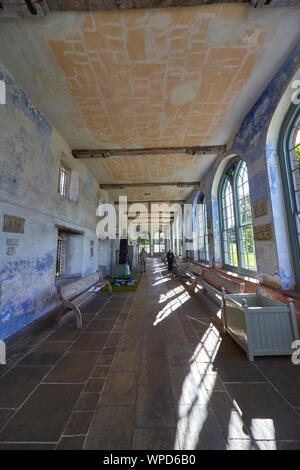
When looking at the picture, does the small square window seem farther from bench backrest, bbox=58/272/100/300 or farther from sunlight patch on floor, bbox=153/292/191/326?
sunlight patch on floor, bbox=153/292/191/326

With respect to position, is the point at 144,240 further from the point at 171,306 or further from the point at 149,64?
the point at 149,64

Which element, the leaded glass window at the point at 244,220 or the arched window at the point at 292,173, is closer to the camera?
the arched window at the point at 292,173

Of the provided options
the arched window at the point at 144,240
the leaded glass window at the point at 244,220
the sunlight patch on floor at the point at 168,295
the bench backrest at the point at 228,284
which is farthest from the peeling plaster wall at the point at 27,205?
the arched window at the point at 144,240

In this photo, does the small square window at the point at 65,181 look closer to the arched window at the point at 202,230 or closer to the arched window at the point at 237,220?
the arched window at the point at 237,220

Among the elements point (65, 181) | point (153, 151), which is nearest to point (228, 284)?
point (153, 151)

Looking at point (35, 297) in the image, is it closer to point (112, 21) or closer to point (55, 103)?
point (55, 103)

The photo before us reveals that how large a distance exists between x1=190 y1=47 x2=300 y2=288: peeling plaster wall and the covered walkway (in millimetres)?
1439

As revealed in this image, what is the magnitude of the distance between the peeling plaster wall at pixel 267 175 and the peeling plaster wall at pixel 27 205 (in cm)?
449

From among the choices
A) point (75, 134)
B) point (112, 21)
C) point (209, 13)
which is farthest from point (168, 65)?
point (75, 134)

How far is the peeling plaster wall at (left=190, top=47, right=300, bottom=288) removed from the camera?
300 cm

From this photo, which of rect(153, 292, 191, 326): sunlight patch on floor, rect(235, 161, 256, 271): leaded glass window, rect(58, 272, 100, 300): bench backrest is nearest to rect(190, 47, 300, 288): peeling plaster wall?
rect(235, 161, 256, 271): leaded glass window

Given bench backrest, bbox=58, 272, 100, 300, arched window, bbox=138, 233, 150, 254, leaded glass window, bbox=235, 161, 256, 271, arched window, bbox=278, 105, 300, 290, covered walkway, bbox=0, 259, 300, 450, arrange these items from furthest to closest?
arched window, bbox=138, 233, 150, 254 → leaded glass window, bbox=235, 161, 256, 271 → bench backrest, bbox=58, 272, 100, 300 → arched window, bbox=278, 105, 300, 290 → covered walkway, bbox=0, 259, 300, 450

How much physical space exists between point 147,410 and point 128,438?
295mm

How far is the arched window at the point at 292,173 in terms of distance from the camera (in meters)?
2.99
